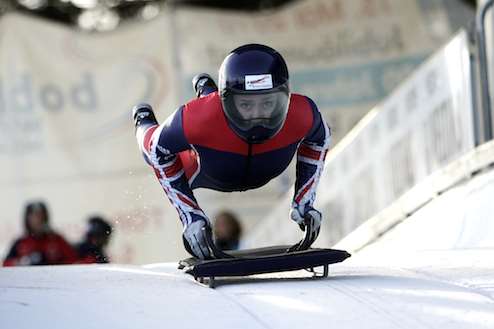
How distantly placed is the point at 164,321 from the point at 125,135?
36.9 ft

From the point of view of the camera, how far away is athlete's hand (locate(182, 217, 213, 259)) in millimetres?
6043

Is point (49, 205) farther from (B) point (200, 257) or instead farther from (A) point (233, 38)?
(B) point (200, 257)

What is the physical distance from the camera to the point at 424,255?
6.98m

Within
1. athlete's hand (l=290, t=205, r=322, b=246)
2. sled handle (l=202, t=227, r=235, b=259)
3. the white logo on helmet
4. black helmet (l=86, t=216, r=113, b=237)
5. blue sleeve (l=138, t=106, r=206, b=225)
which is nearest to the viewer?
the white logo on helmet

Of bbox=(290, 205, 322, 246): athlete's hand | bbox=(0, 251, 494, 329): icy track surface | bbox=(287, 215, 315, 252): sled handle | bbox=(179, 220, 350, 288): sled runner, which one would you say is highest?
bbox=(290, 205, 322, 246): athlete's hand

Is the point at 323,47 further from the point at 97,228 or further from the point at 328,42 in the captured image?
the point at 97,228

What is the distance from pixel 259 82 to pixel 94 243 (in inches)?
237

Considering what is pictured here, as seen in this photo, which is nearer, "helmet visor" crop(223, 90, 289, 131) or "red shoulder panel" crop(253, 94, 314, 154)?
"helmet visor" crop(223, 90, 289, 131)

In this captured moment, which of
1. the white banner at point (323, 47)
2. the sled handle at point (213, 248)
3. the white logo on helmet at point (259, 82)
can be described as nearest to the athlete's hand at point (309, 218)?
the sled handle at point (213, 248)

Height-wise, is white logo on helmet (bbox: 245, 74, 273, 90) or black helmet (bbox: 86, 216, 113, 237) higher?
white logo on helmet (bbox: 245, 74, 273, 90)

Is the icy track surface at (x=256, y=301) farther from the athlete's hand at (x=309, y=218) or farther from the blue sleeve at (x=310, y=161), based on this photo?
the blue sleeve at (x=310, y=161)

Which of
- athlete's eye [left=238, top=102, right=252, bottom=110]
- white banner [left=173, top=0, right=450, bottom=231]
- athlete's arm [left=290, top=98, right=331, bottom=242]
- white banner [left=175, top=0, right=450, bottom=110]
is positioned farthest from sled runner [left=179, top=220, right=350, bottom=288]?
white banner [left=175, top=0, right=450, bottom=110]

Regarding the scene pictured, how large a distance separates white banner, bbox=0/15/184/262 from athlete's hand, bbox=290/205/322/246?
8.97 metres

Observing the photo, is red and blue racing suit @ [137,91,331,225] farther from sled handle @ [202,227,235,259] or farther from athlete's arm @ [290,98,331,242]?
sled handle @ [202,227,235,259]
